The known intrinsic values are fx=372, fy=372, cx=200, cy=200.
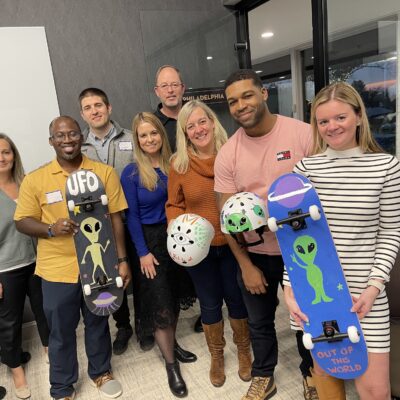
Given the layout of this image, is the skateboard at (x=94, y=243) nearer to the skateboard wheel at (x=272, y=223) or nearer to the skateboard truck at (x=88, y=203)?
the skateboard truck at (x=88, y=203)

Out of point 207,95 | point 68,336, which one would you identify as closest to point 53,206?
point 68,336

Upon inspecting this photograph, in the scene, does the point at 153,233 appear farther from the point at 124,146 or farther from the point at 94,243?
the point at 124,146

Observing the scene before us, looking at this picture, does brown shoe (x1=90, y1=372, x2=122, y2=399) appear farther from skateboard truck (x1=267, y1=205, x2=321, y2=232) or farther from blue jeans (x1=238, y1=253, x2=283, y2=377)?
skateboard truck (x1=267, y1=205, x2=321, y2=232)

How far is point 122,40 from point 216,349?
8.15ft

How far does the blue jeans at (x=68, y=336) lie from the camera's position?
1.91 meters

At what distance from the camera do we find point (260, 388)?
189 centimetres

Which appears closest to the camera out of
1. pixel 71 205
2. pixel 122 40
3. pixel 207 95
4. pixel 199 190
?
pixel 71 205

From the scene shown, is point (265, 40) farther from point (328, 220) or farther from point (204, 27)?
point (328, 220)

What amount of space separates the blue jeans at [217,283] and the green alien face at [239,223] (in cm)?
43

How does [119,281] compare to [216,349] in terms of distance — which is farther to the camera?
[216,349]

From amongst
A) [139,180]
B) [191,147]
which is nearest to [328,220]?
[191,147]

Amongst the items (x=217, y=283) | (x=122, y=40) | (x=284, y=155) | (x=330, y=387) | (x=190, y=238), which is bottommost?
(x=330, y=387)

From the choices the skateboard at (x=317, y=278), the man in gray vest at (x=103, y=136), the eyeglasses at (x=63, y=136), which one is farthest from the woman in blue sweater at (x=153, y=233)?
the skateboard at (x=317, y=278)

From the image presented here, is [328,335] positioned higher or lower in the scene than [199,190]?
lower
